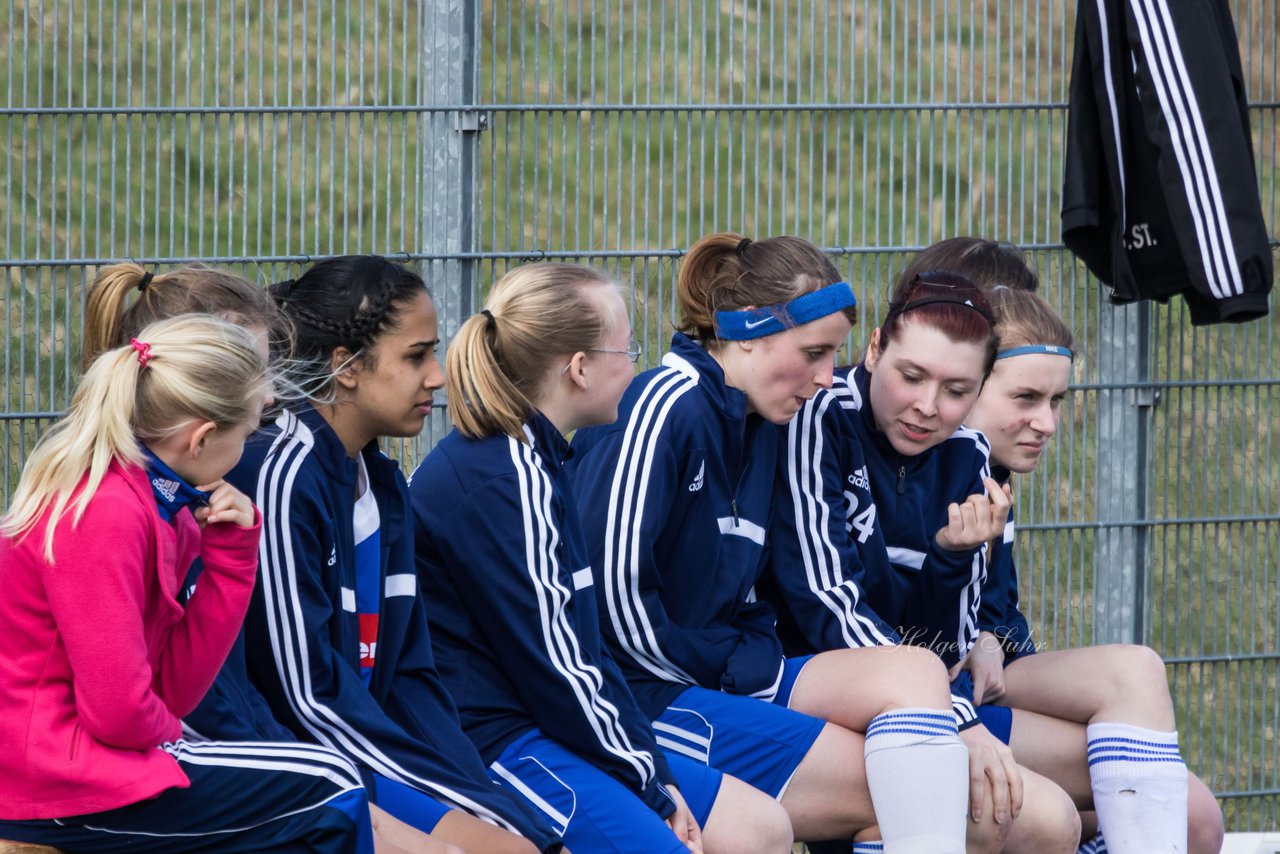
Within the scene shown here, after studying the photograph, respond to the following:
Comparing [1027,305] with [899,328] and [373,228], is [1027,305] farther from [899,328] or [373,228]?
[373,228]

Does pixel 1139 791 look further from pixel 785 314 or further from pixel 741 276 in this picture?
pixel 741 276

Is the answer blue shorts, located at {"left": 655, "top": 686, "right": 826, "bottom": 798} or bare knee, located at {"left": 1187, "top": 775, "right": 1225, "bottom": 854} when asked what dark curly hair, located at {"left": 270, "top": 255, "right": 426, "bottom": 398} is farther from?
bare knee, located at {"left": 1187, "top": 775, "right": 1225, "bottom": 854}

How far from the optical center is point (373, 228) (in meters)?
4.26

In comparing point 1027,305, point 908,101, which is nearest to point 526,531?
point 1027,305

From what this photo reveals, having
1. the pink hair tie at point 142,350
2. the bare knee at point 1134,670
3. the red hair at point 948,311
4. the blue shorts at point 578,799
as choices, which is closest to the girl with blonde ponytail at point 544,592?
the blue shorts at point 578,799

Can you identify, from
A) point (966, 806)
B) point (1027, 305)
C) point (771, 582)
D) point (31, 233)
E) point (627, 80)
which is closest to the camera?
point (966, 806)

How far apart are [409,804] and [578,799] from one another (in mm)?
305

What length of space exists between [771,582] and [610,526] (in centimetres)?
54

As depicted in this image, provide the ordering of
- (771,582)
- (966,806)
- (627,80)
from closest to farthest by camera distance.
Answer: (966,806) < (771,582) < (627,80)

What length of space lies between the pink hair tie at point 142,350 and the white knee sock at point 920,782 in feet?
4.88

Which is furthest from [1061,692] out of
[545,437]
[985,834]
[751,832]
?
[545,437]

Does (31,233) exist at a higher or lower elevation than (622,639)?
higher

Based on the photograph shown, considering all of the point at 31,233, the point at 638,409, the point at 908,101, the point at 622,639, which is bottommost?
the point at 622,639

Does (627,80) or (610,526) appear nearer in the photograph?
(610,526)
